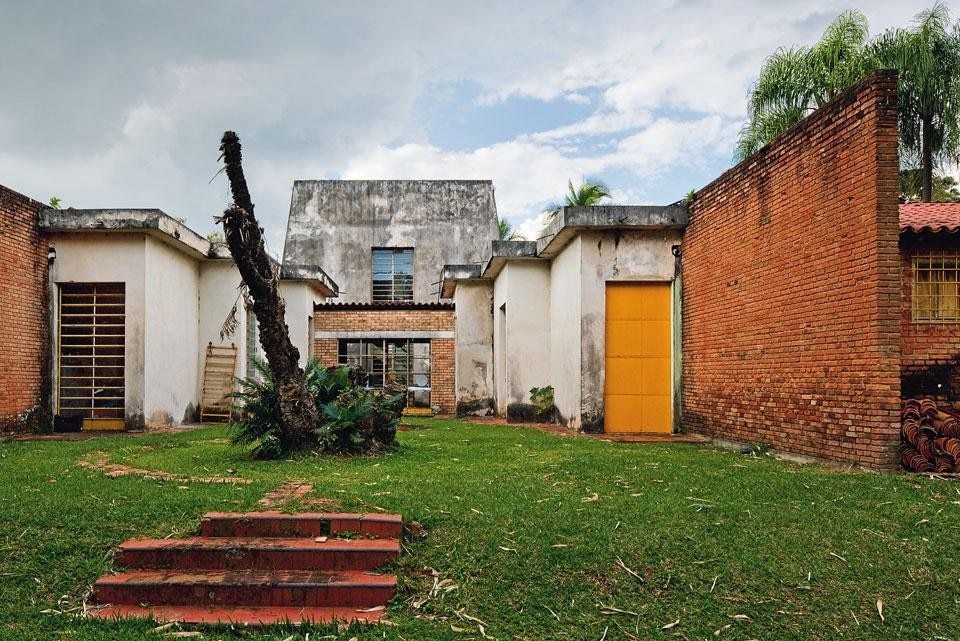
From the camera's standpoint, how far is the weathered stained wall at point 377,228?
22.4m

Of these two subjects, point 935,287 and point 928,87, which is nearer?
point 935,287

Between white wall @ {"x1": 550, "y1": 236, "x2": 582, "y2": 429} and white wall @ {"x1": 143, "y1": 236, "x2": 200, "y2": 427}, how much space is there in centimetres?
695

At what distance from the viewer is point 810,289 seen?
714cm

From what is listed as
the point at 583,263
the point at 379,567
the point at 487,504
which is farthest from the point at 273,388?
the point at 583,263

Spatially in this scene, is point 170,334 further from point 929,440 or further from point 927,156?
point 927,156

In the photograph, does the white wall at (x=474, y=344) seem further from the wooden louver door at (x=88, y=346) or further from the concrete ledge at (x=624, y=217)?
the wooden louver door at (x=88, y=346)

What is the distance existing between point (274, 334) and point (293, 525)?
3.61 m

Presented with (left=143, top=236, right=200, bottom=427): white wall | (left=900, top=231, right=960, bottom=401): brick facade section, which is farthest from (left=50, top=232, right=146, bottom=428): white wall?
(left=900, top=231, right=960, bottom=401): brick facade section

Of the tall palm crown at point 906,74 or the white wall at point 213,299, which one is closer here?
the white wall at point 213,299

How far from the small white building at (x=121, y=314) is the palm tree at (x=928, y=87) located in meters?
17.7

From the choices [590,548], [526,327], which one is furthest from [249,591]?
[526,327]

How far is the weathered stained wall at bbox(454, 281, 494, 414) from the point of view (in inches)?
608

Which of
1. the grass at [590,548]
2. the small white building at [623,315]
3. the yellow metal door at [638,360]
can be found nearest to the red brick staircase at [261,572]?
the grass at [590,548]

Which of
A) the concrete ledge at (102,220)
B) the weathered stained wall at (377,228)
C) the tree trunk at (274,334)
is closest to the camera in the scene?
the tree trunk at (274,334)
